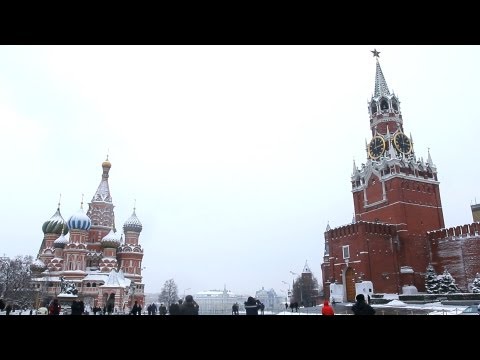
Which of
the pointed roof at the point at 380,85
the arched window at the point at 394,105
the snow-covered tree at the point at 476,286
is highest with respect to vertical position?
the pointed roof at the point at 380,85

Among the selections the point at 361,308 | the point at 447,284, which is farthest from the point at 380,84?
the point at 361,308

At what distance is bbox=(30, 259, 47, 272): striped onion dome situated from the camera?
196 ft

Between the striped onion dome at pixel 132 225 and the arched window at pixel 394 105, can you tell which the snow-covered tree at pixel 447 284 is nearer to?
the arched window at pixel 394 105

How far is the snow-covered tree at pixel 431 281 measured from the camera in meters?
44.5

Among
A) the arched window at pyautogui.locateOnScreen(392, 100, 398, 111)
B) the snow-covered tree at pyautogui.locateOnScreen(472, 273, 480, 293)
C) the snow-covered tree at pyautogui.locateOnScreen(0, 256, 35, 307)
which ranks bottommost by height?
the snow-covered tree at pyautogui.locateOnScreen(472, 273, 480, 293)

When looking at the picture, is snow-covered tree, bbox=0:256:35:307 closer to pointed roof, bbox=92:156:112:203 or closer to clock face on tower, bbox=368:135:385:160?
pointed roof, bbox=92:156:112:203

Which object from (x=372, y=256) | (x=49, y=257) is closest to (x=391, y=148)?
(x=372, y=256)

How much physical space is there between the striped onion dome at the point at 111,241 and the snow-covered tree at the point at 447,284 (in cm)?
4237

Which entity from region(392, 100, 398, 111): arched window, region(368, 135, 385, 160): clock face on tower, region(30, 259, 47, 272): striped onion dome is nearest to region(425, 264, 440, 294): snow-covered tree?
region(368, 135, 385, 160): clock face on tower

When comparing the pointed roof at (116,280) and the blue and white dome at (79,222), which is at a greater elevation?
the blue and white dome at (79,222)

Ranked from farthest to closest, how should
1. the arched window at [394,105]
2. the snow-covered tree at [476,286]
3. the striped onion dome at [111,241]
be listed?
the striped onion dome at [111,241] < the arched window at [394,105] < the snow-covered tree at [476,286]

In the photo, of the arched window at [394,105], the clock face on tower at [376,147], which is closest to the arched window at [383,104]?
the arched window at [394,105]
